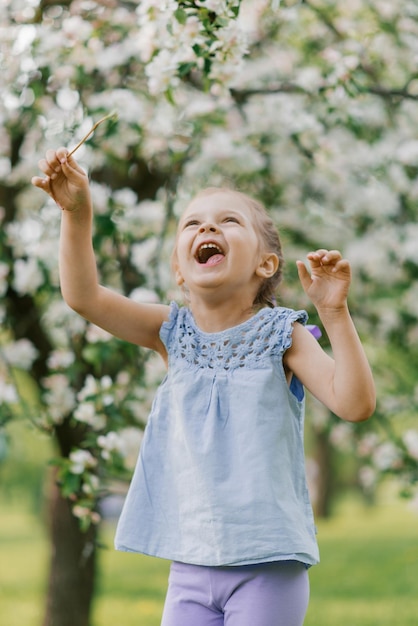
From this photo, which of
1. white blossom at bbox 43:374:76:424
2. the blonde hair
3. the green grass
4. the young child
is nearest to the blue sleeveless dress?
the young child

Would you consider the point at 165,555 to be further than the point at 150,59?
No

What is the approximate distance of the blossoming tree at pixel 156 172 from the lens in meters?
3.35

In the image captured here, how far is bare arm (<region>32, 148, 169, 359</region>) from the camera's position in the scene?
1.92 metres

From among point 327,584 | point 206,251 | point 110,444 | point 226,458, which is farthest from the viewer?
point 327,584

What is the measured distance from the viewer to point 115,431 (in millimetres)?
3252

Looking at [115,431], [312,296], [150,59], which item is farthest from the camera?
[115,431]

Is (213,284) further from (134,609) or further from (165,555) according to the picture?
(134,609)

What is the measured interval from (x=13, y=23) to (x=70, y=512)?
225 cm

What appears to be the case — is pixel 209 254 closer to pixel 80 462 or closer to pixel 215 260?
pixel 215 260

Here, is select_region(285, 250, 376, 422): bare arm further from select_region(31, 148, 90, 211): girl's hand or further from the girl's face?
select_region(31, 148, 90, 211): girl's hand

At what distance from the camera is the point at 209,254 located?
6.51ft

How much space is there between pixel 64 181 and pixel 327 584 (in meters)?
5.99

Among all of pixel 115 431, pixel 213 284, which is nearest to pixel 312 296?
pixel 213 284

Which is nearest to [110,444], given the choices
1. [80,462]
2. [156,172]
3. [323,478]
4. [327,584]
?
[80,462]
